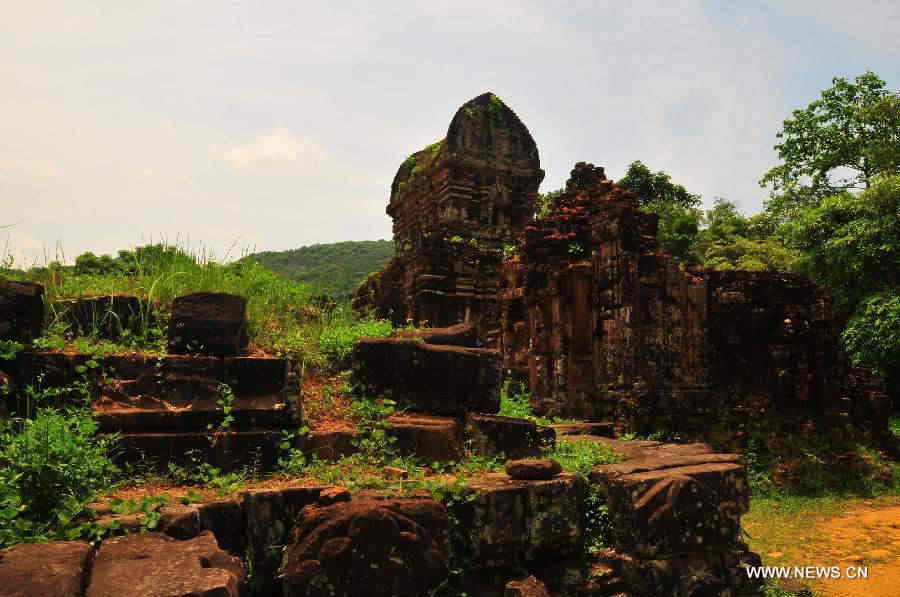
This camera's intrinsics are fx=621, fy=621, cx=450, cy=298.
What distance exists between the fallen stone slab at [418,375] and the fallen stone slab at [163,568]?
1.91 m

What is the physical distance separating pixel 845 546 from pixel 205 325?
21.8 feet

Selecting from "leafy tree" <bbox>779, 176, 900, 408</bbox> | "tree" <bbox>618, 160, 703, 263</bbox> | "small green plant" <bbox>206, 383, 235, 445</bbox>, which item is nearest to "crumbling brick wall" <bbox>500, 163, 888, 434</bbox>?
"leafy tree" <bbox>779, 176, 900, 408</bbox>

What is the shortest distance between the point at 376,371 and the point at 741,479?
8.03ft

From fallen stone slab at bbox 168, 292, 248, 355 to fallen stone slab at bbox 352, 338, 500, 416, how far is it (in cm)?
90

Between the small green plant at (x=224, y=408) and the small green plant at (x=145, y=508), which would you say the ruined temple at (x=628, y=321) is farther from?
the small green plant at (x=145, y=508)

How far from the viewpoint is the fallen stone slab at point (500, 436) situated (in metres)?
4.15

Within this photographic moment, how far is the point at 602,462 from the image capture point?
4172 mm

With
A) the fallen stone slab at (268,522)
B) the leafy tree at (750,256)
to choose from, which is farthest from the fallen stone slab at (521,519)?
the leafy tree at (750,256)

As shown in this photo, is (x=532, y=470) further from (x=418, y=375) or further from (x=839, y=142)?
(x=839, y=142)

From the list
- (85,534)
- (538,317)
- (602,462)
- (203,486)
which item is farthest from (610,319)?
(85,534)

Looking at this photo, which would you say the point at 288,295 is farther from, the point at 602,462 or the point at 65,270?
the point at 602,462

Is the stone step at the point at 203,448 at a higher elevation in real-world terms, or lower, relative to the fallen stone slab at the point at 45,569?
higher

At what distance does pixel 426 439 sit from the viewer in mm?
3938

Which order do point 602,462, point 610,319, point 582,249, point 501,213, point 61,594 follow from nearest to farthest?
point 61,594
point 602,462
point 610,319
point 582,249
point 501,213
